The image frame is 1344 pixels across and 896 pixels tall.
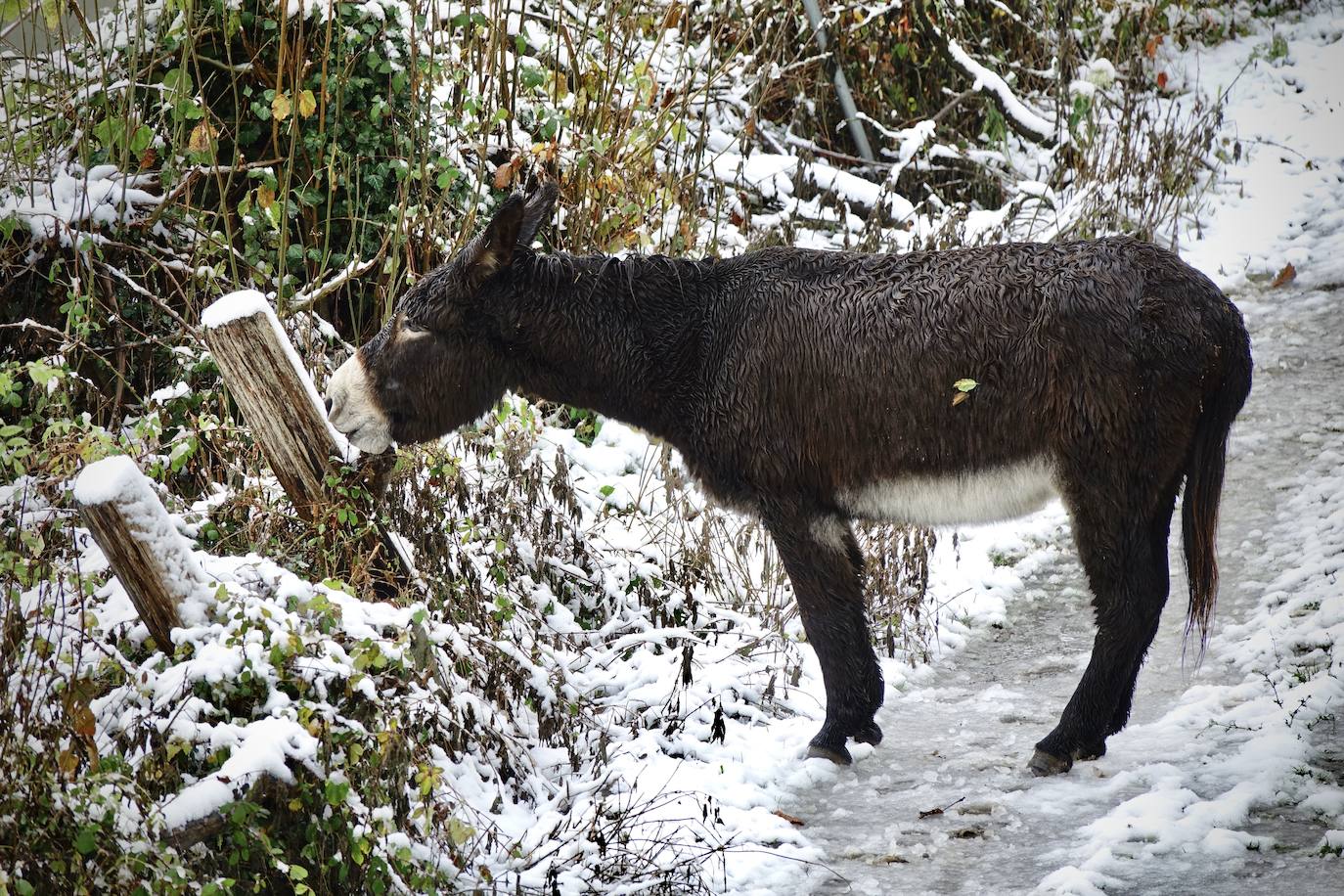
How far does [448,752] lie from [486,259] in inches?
69.1

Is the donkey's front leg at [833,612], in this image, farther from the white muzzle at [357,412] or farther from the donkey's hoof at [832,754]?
the white muzzle at [357,412]

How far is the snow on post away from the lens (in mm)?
4023

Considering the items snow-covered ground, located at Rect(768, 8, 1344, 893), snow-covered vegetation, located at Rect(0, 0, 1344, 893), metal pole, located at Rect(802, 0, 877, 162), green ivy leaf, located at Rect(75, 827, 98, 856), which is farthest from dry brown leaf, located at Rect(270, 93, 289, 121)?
metal pole, located at Rect(802, 0, 877, 162)

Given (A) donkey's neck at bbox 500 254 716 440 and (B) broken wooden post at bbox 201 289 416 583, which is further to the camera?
(A) donkey's neck at bbox 500 254 716 440

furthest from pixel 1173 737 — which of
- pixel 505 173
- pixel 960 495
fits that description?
pixel 505 173

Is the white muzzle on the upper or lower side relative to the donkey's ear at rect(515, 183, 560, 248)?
lower

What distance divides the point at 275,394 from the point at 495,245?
951mm

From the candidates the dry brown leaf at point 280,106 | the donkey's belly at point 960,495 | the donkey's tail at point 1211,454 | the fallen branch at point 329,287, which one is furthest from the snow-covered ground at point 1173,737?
the dry brown leaf at point 280,106

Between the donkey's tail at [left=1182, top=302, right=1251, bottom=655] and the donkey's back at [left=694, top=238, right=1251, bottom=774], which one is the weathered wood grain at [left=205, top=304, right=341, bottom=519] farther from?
the donkey's tail at [left=1182, top=302, right=1251, bottom=655]

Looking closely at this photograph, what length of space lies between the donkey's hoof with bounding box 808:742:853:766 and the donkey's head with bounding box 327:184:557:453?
6.17 feet

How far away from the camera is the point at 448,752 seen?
156 inches

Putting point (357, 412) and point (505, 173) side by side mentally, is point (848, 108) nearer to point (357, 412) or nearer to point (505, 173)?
point (505, 173)

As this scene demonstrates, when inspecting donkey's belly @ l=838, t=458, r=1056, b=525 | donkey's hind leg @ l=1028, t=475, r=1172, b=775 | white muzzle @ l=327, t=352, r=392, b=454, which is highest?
white muzzle @ l=327, t=352, r=392, b=454

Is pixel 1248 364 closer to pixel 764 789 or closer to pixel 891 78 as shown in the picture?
pixel 764 789
